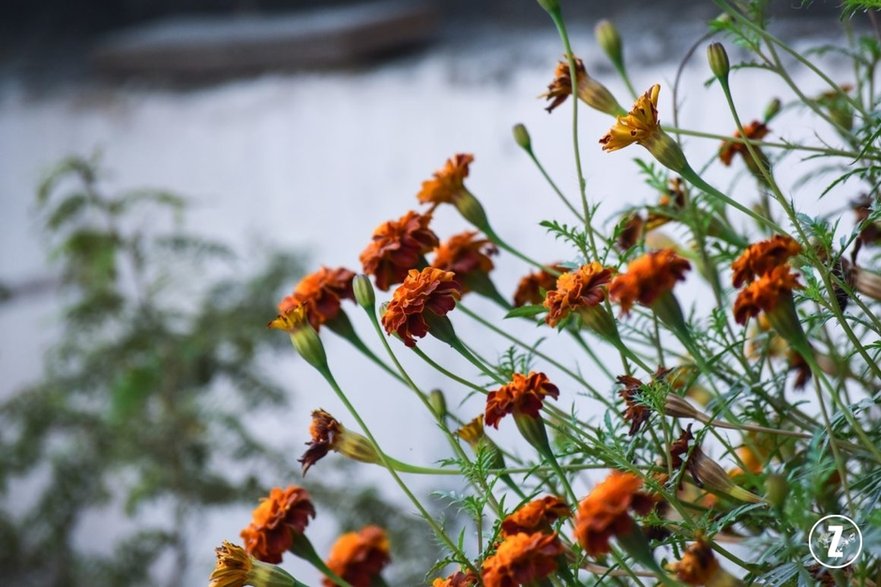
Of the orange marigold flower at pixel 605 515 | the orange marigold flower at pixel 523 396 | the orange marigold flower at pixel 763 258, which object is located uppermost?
the orange marigold flower at pixel 523 396

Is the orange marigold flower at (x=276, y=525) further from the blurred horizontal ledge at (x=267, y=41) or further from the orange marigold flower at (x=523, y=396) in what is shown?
the blurred horizontal ledge at (x=267, y=41)

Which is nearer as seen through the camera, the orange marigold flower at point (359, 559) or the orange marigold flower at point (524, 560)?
the orange marigold flower at point (524, 560)

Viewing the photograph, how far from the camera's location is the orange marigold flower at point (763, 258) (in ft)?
1.36

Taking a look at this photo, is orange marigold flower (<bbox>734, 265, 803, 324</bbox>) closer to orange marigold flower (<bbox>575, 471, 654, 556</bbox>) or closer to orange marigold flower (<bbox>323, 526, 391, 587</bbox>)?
orange marigold flower (<bbox>575, 471, 654, 556</bbox>)

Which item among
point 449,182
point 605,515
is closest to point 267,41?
point 449,182

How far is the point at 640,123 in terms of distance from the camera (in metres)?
0.41

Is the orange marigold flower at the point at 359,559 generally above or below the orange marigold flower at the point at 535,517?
above

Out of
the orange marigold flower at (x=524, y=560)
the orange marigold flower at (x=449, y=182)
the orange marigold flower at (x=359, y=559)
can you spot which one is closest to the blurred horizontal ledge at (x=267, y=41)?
the orange marigold flower at (x=449, y=182)

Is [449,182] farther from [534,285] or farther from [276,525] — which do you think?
[276,525]

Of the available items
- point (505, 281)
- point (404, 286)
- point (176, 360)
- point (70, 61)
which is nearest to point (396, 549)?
point (176, 360)

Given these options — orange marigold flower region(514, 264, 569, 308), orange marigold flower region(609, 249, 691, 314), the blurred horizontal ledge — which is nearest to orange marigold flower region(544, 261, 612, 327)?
orange marigold flower region(609, 249, 691, 314)

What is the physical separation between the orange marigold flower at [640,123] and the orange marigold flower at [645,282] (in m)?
0.05

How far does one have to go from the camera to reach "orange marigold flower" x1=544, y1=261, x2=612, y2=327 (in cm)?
40

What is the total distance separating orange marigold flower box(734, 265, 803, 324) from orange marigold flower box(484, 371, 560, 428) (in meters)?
0.08
